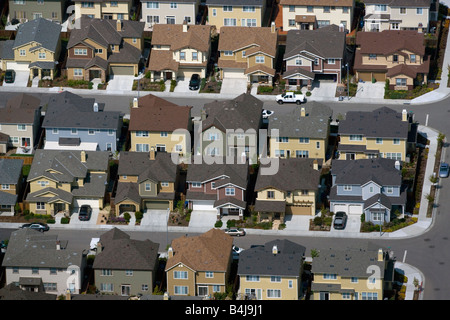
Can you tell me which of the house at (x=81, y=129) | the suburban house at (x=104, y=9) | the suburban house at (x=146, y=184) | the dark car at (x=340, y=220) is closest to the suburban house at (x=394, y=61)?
the dark car at (x=340, y=220)

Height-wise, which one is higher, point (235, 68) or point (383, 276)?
point (235, 68)

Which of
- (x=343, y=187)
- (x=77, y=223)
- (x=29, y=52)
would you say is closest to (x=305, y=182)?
(x=343, y=187)

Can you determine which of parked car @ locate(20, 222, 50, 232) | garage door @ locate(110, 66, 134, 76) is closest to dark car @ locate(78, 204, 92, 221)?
parked car @ locate(20, 222, 50, 232)

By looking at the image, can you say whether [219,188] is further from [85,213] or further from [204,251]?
[85,213]

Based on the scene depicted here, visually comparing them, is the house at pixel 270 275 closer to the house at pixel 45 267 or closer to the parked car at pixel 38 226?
the house at pixel 45 267

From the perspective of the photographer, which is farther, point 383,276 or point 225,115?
point 225,115

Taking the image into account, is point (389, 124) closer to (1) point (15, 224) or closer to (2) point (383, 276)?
(2) point (383, 276)
